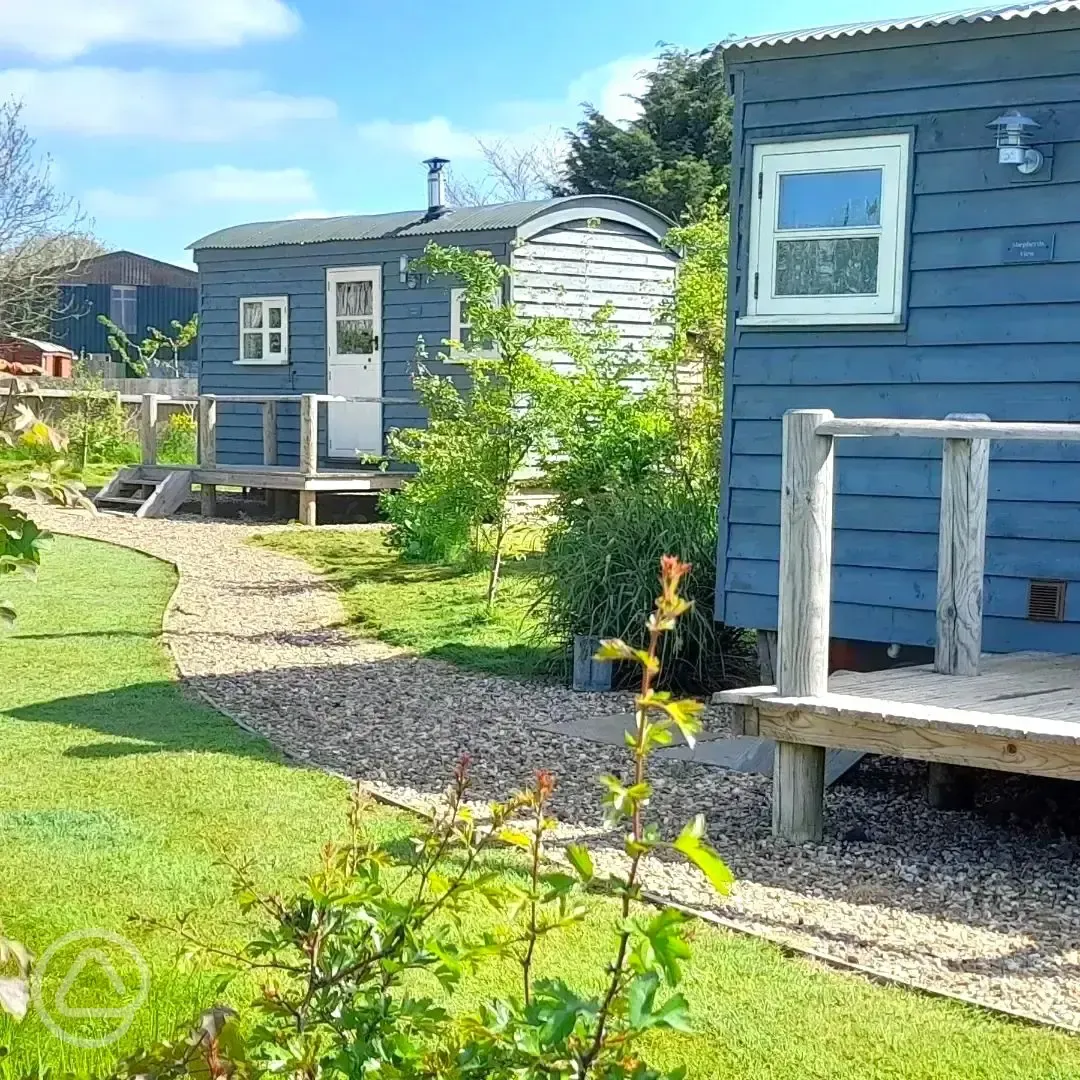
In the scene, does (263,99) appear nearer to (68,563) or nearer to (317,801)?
(68,563)

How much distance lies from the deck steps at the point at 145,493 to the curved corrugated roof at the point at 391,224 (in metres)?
3.18

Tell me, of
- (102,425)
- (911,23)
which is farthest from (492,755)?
(102,425)

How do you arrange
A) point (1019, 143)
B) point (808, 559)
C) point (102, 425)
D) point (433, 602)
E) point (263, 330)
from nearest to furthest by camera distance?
point (808, 559), point (1019, 143), point (433, 602), point (263, 330), point (102, 425)

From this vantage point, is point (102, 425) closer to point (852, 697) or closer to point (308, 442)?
point (308, 442)

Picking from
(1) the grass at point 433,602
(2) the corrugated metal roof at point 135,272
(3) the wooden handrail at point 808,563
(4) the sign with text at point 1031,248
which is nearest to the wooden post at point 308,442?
(1) the grass at point 433,602

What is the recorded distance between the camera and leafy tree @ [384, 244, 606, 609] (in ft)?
33.4

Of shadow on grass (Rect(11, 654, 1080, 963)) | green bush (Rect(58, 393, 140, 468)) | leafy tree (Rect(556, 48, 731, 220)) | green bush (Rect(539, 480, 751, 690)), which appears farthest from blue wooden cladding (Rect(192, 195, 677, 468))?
leafy tree (Rect(556, 48, 731, 220))

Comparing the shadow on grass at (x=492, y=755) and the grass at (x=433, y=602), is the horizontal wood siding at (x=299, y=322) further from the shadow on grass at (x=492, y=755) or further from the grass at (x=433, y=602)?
the shadow on grass at (x=492, y=755)

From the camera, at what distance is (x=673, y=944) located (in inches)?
67.4

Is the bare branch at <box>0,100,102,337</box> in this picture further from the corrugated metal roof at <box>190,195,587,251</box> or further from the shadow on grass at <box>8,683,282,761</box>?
the shadow on grass at <box>8,683,282,761</box>

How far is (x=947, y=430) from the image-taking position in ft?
17.0

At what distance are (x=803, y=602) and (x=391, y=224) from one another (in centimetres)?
1302

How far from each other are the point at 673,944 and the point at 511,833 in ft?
1.16

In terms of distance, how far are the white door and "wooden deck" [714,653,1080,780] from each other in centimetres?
1224
